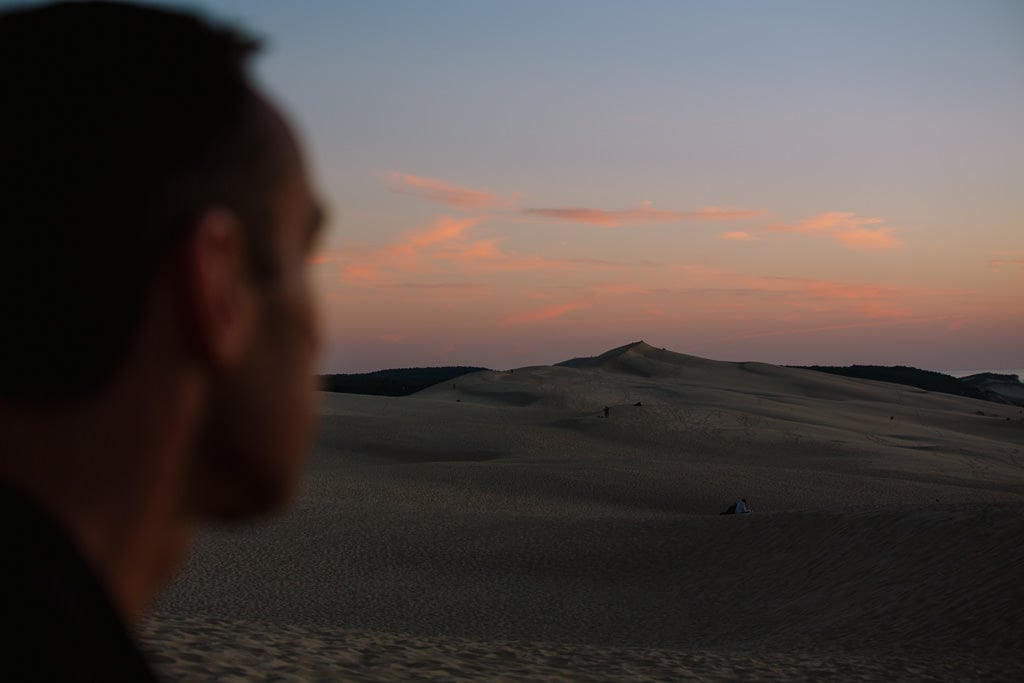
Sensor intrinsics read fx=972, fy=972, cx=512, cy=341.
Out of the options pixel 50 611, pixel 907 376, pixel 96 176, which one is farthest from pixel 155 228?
pixel 907 376

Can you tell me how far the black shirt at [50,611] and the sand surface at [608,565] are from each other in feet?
4.24

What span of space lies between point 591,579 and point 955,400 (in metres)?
51.2

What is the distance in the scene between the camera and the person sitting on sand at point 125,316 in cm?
61

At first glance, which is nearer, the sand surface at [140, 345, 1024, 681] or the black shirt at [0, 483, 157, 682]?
the black shirt at [0, 483, 157, 682]

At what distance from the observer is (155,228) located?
63 centimetres

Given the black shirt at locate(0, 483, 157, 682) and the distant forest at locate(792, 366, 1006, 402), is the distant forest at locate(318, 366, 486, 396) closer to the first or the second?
the distant forest at locate(792, 366, 1006, 402)

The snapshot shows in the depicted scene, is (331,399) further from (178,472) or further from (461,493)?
(178,472)

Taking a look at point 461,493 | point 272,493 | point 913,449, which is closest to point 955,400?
point 913,449

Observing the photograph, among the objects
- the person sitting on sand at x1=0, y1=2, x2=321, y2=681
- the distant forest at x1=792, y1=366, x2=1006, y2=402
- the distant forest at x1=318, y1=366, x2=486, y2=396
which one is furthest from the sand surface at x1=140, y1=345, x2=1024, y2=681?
the distant forest at x1=792, y1=366, x2=1006, y2=402

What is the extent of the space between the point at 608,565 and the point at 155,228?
1708 centimetres

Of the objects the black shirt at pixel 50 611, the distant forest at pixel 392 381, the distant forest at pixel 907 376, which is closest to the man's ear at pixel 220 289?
the black shirt at pixel 50 611

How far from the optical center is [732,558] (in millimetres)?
16750

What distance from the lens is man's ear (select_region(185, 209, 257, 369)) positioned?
0.61m

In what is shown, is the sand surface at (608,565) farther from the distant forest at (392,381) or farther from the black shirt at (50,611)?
the distant forest at (392,381)
